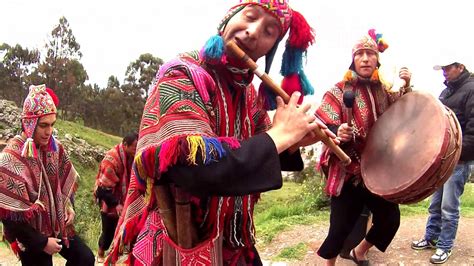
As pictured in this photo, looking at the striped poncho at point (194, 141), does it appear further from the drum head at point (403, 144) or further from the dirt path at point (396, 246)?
the dirt path at point (396, 246)

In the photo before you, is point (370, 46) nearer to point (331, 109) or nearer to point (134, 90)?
point (331, 109)

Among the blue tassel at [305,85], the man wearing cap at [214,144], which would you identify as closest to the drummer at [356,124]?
the blue tassel at [305,85]

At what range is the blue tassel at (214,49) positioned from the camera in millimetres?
1548

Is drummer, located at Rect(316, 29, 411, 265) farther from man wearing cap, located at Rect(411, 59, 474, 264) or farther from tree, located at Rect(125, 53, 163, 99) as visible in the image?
tree, located at Rect(125, 53, 163, 99)

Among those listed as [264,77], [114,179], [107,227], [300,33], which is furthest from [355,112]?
[107,227]

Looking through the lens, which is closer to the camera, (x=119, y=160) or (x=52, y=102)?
(x=52, y=102)

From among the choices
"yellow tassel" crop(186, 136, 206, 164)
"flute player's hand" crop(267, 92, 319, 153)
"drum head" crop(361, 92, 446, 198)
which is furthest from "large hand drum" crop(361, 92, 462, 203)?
"yellow tassel" crop(186, 136, 206, 164)

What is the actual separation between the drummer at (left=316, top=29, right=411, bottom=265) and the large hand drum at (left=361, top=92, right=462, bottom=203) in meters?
0.12

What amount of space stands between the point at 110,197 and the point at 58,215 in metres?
1.20

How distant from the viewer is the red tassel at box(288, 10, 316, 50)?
70.1 inches

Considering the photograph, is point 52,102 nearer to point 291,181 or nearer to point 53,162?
point 53,162

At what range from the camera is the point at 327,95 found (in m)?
3.71

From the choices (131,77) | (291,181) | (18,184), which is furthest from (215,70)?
(131,77)

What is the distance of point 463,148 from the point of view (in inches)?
163
